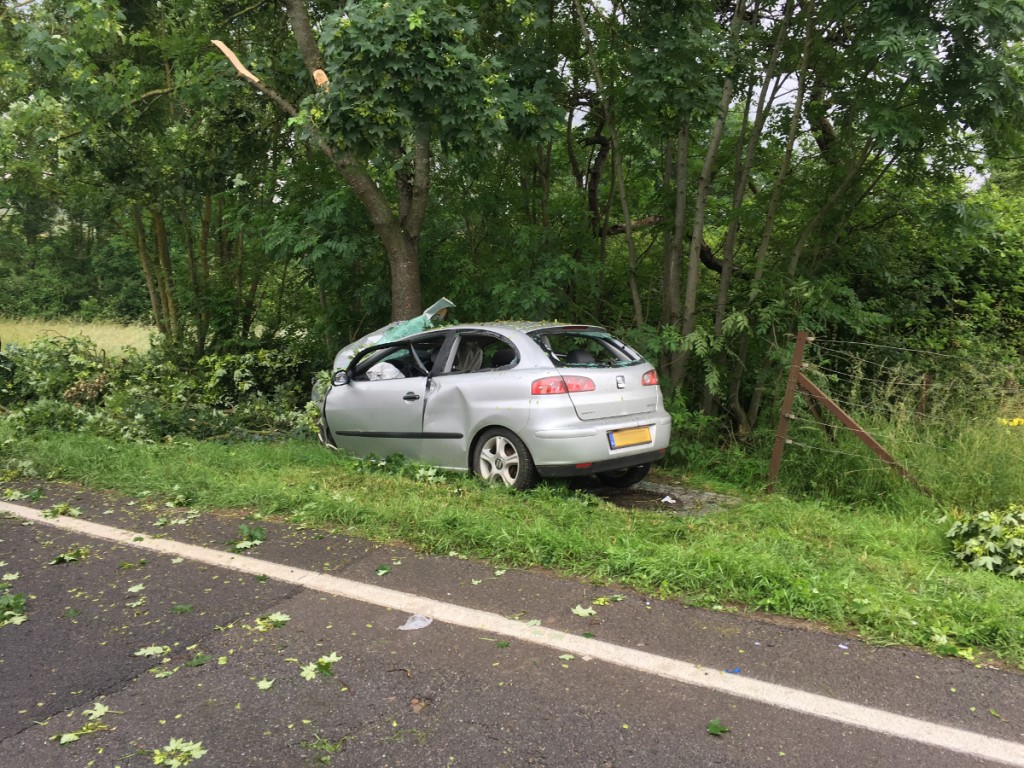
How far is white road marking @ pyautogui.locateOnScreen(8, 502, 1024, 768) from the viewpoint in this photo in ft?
8.59

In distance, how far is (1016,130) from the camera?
23.2 feet

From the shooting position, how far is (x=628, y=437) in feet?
19.3

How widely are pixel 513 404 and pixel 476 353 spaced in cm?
101

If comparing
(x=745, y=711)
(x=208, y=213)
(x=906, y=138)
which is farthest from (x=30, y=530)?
(x=208, y=213)

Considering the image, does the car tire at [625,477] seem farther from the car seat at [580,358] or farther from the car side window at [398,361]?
the car side window at [398,361]

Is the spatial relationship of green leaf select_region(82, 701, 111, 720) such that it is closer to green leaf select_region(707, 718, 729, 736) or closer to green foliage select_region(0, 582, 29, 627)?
green foliage select_region(0, 582, 29, 627)

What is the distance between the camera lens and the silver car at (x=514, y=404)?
5.67 m

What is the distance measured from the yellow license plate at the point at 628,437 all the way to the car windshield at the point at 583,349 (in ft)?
1.89

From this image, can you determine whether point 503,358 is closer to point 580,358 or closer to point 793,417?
point 580,358

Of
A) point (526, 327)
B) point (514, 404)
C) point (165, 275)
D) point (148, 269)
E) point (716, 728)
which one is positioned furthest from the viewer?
point (148, 269)

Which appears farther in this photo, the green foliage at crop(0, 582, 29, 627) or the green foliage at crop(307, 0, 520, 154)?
the green foliage at crop(307, 0, 520, 154)

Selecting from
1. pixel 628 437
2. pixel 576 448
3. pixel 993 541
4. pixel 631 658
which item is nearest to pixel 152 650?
pixel 631 658

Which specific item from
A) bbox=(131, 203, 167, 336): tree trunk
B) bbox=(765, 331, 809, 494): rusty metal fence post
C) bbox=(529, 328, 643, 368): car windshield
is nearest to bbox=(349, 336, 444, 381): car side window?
bbox=(529, 328, 643, 368): car windshield

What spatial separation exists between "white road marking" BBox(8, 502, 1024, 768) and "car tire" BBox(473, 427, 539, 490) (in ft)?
6.58
